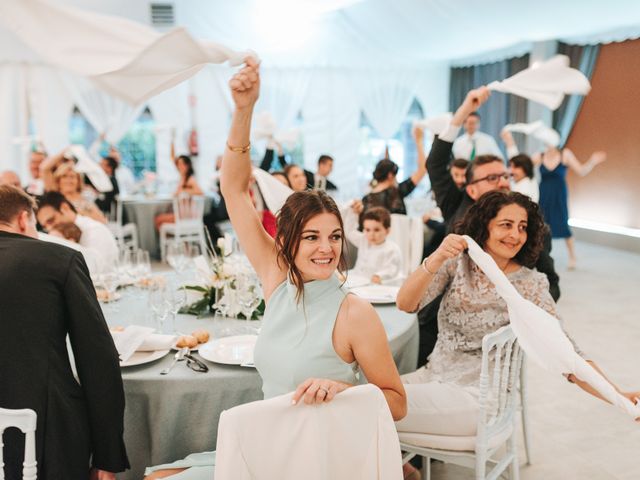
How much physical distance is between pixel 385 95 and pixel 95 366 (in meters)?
10.9

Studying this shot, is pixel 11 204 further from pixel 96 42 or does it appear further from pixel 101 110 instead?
pixel 101 110

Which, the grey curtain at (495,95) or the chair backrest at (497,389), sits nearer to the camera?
the chair backrest at (497,389)

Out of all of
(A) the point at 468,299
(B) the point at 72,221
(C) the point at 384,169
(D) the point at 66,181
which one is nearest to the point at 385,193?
(C) the point at 384,169

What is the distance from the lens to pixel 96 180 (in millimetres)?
6316

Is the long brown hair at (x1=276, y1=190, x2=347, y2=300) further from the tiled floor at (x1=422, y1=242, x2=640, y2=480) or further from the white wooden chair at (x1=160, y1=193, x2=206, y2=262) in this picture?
the white wooden chair at (x1=160, y1=193, x2=206, y2=262)

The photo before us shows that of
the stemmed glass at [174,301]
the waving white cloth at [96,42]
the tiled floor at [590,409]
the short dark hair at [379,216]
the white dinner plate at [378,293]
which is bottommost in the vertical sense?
the tiled floor at [590,409]

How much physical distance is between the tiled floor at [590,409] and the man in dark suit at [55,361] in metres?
1.70

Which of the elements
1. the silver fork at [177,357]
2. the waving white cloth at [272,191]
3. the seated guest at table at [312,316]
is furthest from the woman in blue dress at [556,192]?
the seated guest at table at [312,316]

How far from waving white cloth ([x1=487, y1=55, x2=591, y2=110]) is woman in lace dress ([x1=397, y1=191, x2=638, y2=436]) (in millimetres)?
528

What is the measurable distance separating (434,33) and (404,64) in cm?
206

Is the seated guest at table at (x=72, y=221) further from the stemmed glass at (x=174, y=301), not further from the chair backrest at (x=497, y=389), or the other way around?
the chair backrest at (x=497, y=389)

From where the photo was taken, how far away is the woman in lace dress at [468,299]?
218cm

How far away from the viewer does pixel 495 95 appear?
34.4ft

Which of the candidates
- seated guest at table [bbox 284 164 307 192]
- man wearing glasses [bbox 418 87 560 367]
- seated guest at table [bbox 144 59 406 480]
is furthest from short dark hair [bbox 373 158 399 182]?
seated guest at table [bbox 144 59 406 480]
